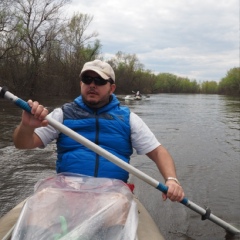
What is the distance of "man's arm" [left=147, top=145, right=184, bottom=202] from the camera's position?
2.45m

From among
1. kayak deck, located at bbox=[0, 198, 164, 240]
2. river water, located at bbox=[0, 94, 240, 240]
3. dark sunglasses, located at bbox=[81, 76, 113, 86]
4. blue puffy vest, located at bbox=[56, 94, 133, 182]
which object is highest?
dark sunglasses, located at bbox=[81, 76, 113, 86]

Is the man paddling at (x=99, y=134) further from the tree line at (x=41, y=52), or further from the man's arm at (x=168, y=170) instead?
the tree line at (x=41, y=52)

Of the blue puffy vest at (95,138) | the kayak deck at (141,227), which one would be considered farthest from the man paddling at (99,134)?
the kayak deck at (141,227)

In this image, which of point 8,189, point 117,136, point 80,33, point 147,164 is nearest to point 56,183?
point 117,136

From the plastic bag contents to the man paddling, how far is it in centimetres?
32

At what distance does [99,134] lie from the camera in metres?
2.67

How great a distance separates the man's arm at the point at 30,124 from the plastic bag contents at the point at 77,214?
374mm

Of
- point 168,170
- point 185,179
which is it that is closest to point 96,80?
point 168,170

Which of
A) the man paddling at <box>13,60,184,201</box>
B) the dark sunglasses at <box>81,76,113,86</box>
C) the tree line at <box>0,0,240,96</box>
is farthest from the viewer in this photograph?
the tree line at <box>0,0,240,96</box>

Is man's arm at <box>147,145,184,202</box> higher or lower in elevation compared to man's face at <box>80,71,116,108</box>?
lower

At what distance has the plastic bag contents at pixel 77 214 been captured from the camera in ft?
5.90

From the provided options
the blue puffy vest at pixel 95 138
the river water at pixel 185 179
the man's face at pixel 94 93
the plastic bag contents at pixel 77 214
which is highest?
the man's face at pixel 94 93

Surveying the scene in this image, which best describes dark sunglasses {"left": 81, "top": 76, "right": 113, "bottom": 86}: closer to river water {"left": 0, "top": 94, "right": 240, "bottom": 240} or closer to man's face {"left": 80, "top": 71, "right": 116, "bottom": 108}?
man's face {"left": 80, "top": 71, "right": 116, "bottom": 108}

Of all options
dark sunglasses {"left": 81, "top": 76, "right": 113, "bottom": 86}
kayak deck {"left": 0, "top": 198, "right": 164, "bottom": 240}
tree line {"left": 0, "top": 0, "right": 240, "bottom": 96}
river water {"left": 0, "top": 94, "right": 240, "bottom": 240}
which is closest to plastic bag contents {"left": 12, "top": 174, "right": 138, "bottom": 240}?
kayak deck {"left": 0, "top": 198, "right": 164, "bottom": 240}
